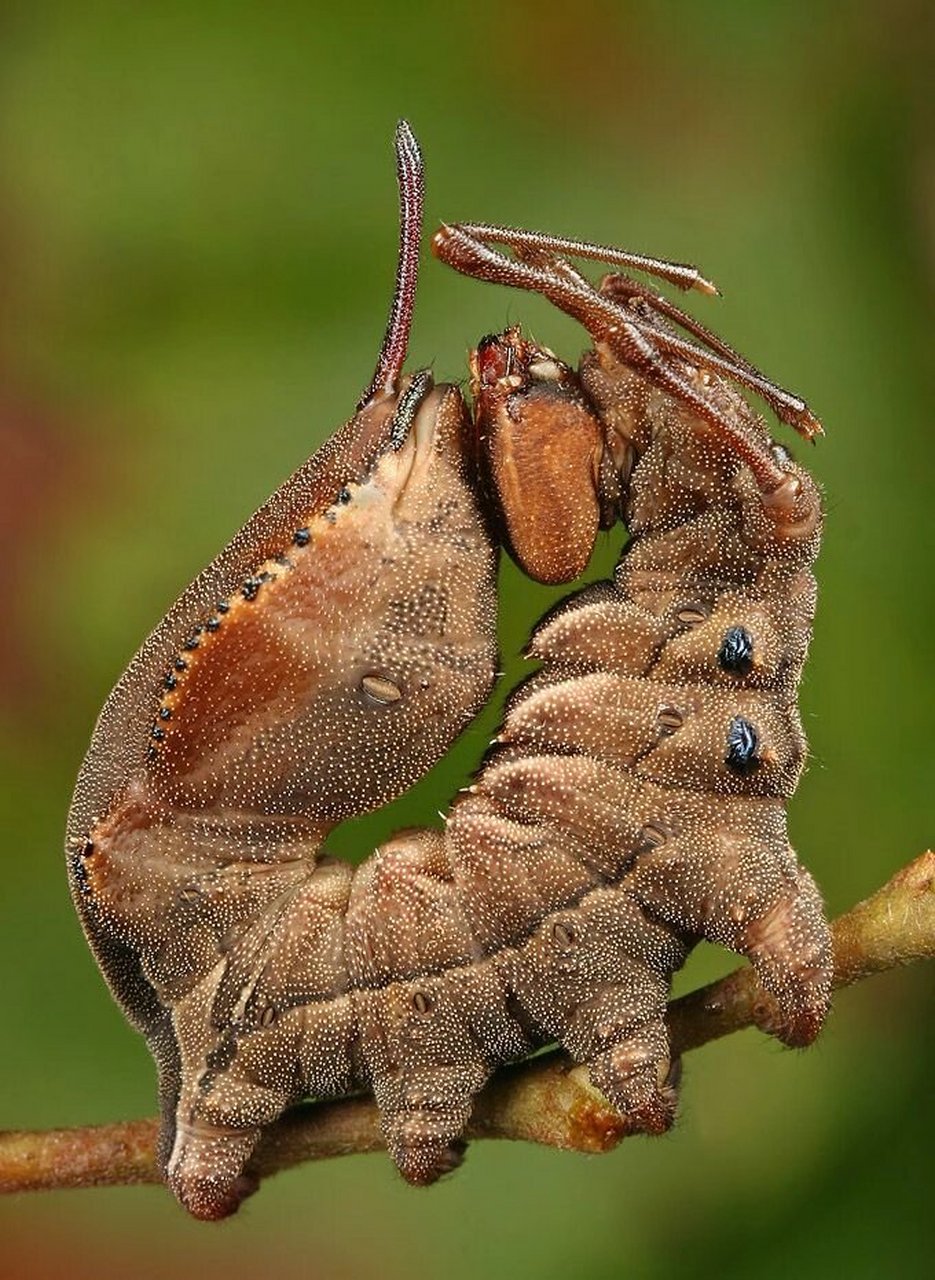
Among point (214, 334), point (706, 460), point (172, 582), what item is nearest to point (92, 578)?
point (172, 582)

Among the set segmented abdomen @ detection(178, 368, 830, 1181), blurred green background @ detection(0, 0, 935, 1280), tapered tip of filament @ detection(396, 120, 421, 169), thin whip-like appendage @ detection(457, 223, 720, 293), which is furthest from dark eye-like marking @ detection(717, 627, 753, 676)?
blurred green background @ detection(0, 0, 935, 1280)

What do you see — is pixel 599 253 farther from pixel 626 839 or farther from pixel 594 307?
pixel 626 839

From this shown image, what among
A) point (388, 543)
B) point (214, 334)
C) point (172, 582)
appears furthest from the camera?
point (214, 334)

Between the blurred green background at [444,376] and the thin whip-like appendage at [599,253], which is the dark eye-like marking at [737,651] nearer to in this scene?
the thin whip-like appendage at [599,253]

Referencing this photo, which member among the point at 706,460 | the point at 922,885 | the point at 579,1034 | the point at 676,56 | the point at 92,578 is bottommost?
the point at 92,578

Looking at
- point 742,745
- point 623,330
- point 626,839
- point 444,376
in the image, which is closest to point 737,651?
point 742,745

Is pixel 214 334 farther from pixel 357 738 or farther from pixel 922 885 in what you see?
pixel 922 885
